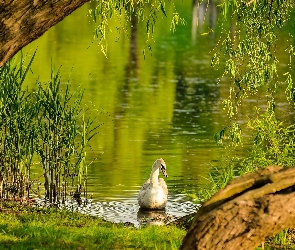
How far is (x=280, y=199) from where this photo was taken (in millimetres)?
6652

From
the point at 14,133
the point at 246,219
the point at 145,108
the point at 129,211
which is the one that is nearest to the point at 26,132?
the point at 14,133

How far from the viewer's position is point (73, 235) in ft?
31.4

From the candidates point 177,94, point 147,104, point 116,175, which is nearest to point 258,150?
point 116,175

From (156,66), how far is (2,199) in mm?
Result: 28577

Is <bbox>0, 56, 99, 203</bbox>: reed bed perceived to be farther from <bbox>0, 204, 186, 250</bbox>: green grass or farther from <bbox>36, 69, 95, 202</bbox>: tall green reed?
<bbox>0, 204, 186, 250</bbox>: green grass

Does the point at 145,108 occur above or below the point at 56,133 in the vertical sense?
below

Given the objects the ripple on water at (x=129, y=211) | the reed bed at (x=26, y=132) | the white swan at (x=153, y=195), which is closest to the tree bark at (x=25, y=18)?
the reed bed at (x=26, y=132)

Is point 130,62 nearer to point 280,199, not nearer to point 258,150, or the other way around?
point 258,150

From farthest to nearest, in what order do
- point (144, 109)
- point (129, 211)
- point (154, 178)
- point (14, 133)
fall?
1. point (144, 109)
2. point (154, 178)
3. point (129, 211)
4. point (14, 133)

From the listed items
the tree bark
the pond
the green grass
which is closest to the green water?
the pond

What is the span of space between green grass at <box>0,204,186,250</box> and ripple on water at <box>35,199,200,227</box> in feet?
7.05

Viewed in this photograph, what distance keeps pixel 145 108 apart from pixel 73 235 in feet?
60.2

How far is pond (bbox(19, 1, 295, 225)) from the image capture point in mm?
17125

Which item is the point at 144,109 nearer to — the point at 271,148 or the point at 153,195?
the point at 153,195
